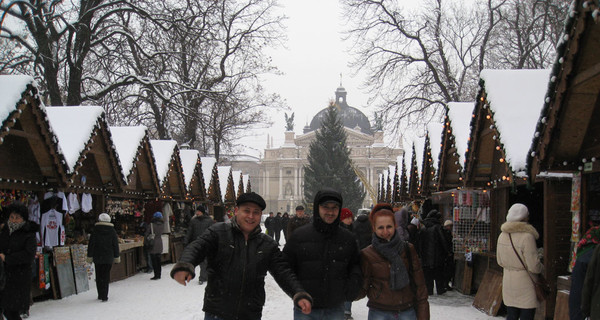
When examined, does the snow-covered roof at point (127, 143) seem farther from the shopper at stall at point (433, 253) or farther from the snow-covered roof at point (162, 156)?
the shopper at stall at point (433, 253)

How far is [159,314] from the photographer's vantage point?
337 inches

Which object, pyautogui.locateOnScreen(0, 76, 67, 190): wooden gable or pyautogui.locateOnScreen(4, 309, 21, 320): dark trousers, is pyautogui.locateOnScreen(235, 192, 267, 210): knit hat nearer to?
pyautogui.locateOnScreen(4, 309, 21, 320): dark trousers

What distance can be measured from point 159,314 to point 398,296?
521cm

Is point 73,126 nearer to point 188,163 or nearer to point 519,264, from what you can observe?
point 519,264

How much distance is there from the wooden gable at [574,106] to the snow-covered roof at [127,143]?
31.3ft

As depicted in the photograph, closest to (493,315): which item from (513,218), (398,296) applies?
(513,218)

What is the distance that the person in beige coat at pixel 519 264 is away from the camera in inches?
239

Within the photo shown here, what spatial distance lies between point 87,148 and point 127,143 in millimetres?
3175

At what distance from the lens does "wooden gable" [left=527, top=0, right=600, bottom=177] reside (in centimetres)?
515

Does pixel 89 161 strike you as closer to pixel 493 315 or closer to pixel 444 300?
pixel 444 300

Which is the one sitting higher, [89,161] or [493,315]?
[89,161]

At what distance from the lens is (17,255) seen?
6.82 m

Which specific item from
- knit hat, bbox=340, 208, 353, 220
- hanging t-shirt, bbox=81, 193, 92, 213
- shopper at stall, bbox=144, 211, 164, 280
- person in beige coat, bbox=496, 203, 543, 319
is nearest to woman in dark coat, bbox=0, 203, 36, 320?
knit hat, bbox=340, 208, 353, 220

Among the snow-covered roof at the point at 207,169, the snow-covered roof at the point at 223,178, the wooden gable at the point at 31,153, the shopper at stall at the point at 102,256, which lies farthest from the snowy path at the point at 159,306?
the snow-covered roof at the point at 223,178
